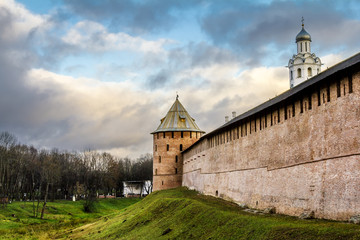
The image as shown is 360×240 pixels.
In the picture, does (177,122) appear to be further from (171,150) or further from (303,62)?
(303,62)

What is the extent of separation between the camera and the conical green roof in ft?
130

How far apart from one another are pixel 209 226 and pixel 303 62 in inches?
1536

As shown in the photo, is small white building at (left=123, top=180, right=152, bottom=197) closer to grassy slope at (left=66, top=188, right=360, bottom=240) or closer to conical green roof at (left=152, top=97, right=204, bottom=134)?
conical green roof at (left=152, top=97, right=204, bottom=134)

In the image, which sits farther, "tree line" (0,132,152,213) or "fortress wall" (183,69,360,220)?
"tree line" (0,132,152,213)

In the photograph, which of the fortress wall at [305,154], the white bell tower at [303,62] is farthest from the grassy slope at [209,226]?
the white bell tower at [303,62]

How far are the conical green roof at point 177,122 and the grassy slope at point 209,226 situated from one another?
1588 cm

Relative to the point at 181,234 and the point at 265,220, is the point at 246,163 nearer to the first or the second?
the point at 181,234

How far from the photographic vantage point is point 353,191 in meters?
10.9

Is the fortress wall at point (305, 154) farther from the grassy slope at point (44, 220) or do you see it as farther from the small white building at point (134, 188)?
the small white building at point (134, 188)

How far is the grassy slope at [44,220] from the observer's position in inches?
1046

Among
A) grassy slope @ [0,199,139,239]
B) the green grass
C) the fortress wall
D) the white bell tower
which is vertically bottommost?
grassy slope @ [0,199,139,239]

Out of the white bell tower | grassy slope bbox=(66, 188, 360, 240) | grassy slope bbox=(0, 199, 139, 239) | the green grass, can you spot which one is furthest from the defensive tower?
the white bell tower

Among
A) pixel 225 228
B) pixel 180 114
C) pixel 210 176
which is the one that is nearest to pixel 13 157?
pixel 180 114

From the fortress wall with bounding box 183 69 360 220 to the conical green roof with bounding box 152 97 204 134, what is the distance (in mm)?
17554
